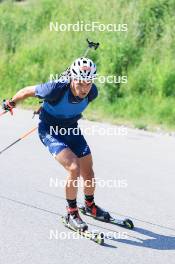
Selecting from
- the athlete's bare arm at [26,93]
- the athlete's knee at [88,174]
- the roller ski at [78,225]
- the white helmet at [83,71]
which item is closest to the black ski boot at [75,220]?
the roller ski at [78,225]

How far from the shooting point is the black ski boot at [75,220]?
21.5 feet

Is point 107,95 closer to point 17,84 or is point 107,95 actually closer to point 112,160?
point 17,84

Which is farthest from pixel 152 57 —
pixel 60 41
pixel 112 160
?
pixel 112 160

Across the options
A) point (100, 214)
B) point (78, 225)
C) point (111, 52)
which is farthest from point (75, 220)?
point (111, 52)

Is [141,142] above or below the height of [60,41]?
below

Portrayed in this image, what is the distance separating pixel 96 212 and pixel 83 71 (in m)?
1.66

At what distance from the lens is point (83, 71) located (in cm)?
633

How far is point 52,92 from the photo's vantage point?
6.37 meters

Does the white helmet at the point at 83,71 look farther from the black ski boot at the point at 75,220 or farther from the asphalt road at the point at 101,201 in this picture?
the asphalt road at the point at 101,201

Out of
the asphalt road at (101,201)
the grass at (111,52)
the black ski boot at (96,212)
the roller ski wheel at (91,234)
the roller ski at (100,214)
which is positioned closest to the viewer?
the asphalt road at (101,201)

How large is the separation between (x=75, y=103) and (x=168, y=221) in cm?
171

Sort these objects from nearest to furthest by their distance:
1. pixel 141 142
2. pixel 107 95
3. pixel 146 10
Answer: pixel 141 142, pixel 107 95, pixel 146 10

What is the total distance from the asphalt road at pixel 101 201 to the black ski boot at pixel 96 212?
92 millimetres

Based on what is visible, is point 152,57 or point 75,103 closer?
point 75,103
